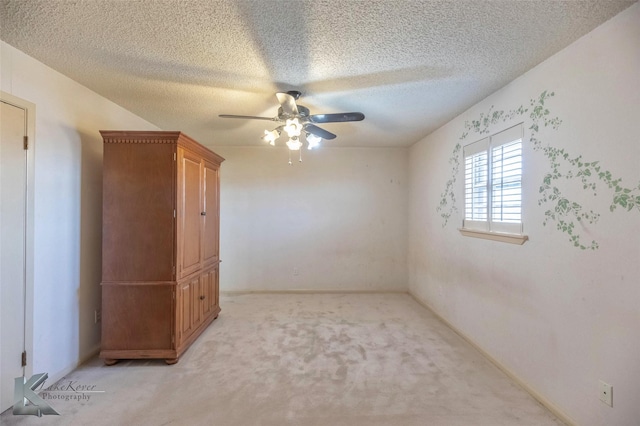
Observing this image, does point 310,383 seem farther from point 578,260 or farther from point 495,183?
point 495,183

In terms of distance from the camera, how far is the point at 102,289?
8.14 ft

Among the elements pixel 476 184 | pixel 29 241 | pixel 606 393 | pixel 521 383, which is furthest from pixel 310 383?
pixel 476 184

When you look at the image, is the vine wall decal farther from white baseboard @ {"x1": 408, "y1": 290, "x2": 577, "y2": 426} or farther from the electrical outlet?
white baseboard @ {"x1": 408, "y1": 290, "x2": 577, "y2": 426}

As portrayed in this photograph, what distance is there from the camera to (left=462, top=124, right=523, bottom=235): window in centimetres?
232

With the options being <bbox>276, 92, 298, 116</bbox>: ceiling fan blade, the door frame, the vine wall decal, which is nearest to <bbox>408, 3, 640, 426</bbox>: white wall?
the vine wall decal

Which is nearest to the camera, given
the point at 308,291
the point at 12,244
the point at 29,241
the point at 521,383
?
the point at 12,244

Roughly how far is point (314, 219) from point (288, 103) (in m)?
2.66

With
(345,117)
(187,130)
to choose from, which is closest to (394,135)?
(345,117)

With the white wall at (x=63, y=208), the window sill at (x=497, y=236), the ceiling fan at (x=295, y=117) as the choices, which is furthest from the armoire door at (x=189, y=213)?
the window sill at (x=497, y=236)

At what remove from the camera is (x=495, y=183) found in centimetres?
259

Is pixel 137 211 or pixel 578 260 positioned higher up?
pixel 137 211

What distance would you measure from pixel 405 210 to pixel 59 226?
4422 millimetres

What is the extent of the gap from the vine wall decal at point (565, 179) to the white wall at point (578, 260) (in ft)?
0.06

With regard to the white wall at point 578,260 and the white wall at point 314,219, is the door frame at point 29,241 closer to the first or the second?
the white wall at point 314,219
